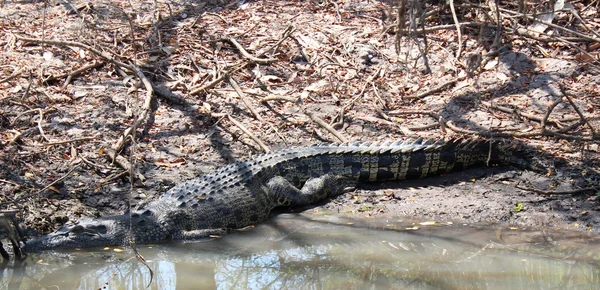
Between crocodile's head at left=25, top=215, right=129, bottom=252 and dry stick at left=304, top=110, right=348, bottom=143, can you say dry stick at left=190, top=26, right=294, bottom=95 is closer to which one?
dry stick at left=304, top=110, right=348, bottom=143

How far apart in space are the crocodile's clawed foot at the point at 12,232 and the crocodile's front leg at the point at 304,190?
2.18 meters

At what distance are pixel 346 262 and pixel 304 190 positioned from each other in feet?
4.80

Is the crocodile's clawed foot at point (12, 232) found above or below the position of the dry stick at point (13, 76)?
below

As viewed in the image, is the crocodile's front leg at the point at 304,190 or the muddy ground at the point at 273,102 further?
the crocodile's front leg at the point at 304,190

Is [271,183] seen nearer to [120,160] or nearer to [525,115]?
[120,160]

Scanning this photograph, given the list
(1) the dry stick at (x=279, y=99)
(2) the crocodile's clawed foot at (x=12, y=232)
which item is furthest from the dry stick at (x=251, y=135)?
(2) the crocodile's clawed foot at (x=12, y=232)

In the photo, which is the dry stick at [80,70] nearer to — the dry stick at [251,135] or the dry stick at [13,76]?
the dry stick at [13,76]

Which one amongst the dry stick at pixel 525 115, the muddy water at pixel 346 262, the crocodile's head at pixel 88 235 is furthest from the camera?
the dry stick at pixel 525 115

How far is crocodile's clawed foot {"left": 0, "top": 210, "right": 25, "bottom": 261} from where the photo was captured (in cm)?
455

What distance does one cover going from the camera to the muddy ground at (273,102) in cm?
571

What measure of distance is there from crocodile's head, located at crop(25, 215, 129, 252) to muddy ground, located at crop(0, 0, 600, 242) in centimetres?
35

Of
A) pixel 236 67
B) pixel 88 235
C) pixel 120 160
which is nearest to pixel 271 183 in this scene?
pixel 120 160

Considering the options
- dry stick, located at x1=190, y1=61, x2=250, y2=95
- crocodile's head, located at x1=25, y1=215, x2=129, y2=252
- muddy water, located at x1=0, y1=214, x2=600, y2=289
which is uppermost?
dry stick, located at x1=190, y1=61, x2=250, y2=95

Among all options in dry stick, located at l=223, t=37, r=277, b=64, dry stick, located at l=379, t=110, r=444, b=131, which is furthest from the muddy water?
dry stick, located at l=223, t=37, r=277, b=64
